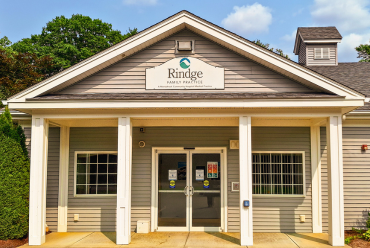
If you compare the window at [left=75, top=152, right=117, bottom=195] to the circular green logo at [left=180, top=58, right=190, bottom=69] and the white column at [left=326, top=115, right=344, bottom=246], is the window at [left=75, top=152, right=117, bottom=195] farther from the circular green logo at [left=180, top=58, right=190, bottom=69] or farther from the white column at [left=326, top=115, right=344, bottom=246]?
the white column at [left=326, top=115, right=344, bottom=246]

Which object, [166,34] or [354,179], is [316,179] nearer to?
[354,179]

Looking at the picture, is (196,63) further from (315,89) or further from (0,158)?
(0,158)

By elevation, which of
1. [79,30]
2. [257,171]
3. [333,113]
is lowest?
[257,171]

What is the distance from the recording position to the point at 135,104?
7199mm

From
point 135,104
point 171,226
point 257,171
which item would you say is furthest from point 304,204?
point 135,104

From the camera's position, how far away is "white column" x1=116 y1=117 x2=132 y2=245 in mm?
7246

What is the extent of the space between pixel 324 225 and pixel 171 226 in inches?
158

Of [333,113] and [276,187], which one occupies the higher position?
[333,113]

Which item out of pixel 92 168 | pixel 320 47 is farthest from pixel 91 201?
pixel 320 47

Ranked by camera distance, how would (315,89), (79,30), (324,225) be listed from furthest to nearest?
(79,30) < (324,225) < (315,89)

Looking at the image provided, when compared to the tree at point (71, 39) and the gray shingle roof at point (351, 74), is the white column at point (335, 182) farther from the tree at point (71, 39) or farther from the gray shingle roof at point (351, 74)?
the tree at point (71, 39)

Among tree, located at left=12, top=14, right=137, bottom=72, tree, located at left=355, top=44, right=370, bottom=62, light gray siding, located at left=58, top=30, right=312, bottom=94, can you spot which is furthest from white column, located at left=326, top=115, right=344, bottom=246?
tree, located at left=355, top=44, right=370, bottom=62

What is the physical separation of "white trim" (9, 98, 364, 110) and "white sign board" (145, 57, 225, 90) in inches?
31.8

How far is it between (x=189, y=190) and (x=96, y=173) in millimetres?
2599
